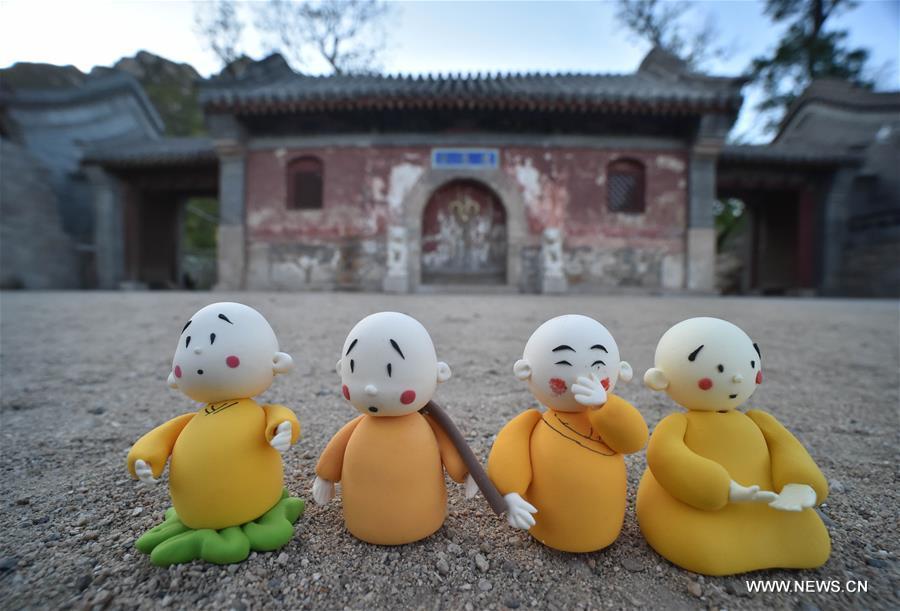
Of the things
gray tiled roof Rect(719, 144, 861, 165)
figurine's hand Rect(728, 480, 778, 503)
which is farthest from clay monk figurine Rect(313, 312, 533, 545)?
gray tiled roof Rect(719, 144, 861, 165)

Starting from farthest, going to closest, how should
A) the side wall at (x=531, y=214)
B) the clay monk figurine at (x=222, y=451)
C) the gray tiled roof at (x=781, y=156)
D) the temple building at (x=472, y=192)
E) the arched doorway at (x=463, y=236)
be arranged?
the gray tiled roof at (x=781, y=156), the arched doorway at (x=463, y=236), the side wall at (x=531, y=214), the temple building at (x=472, y=192), the clay monk figurine at (x=222, y=451)

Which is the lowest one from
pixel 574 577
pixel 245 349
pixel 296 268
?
pixel 574 577

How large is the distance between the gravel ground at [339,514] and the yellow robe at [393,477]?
6cm

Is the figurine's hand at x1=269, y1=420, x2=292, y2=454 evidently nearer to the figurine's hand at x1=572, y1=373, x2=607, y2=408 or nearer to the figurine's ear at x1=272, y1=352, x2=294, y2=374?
the figurine's ear at x1=272, y1=352, x2=294, y2=374

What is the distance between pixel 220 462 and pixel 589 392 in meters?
0.94

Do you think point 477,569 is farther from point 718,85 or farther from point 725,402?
point 718,85

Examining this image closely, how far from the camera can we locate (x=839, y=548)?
1.19 meters

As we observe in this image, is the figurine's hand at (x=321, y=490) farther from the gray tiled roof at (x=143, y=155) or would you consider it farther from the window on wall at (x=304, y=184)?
the gray tiled roof at (x=143, y=155)

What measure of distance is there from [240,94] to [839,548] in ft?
38.3

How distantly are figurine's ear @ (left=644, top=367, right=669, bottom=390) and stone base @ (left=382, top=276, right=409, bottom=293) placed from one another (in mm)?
9121

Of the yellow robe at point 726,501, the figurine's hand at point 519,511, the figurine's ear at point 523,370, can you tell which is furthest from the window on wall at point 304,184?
the yellow robe at point 726,501

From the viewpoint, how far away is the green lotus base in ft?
3.52

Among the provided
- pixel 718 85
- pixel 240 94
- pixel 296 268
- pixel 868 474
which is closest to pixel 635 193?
pixel 718 85

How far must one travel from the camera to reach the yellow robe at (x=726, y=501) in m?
1.06
